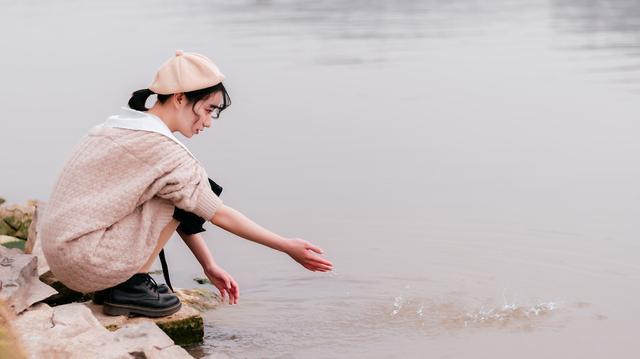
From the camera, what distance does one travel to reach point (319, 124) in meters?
8.74

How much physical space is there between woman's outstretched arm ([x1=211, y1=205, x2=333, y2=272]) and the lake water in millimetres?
553

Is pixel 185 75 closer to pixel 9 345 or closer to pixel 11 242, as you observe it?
pixel 11 242

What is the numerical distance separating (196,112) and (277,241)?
0.60 metres

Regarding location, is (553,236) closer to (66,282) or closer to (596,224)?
(596,224)

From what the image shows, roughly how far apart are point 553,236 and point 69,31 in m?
12.2

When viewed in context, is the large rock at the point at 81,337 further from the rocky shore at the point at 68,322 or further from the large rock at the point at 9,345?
the large rock at the point at 9,345

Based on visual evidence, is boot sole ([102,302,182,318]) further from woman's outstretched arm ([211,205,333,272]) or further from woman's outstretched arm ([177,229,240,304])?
woman's outstretched arm ([211,205,333,272])

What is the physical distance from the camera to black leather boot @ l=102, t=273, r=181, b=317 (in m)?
4.20

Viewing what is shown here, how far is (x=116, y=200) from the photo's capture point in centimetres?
397

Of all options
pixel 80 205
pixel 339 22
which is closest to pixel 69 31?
pixel 339 22

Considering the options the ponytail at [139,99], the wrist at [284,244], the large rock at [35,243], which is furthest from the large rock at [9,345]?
the large rock at [35,243]

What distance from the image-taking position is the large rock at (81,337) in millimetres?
3498

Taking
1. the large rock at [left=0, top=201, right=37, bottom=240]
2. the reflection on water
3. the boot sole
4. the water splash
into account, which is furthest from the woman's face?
the reflection on water

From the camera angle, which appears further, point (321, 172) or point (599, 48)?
point (599, 48)
